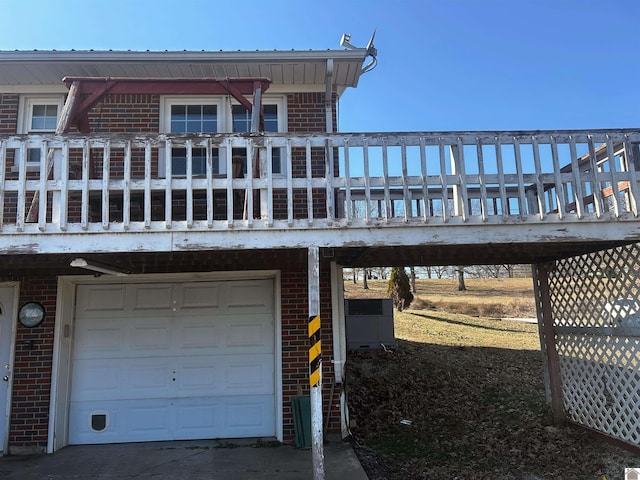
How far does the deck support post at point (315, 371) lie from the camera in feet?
13.5

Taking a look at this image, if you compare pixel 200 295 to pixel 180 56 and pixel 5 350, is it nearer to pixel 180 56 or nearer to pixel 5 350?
pixel 5 350

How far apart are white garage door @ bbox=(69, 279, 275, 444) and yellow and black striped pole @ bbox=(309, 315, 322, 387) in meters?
2.43

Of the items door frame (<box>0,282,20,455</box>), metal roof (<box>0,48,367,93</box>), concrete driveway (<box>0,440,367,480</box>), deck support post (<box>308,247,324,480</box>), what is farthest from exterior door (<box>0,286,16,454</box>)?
deck support post (<box>308,247,324,480</box>)

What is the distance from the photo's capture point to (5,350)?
627 cm

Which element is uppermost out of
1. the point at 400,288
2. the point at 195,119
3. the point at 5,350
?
the point at 195,119

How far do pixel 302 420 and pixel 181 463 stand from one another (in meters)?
1.51

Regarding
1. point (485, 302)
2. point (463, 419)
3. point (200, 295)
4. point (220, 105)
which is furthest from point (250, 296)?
point (485, 302)

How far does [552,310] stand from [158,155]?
19.7ft

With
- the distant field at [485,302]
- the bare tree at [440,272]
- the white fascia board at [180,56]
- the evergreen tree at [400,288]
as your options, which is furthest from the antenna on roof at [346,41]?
the bare tree at [440,272]

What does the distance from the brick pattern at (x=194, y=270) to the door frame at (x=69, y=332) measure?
0.23 feet

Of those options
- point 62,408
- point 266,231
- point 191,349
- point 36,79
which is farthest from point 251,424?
point 36,79

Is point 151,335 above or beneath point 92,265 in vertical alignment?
beneath

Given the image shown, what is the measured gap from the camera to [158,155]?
22.1 ft

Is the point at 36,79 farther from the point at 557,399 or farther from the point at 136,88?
the point at 557,399
